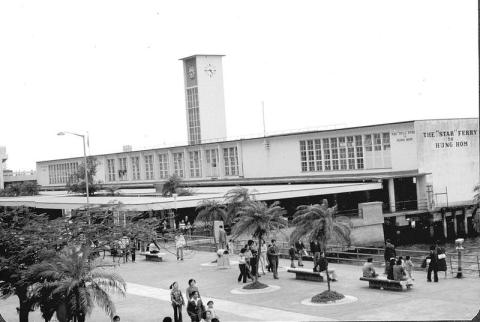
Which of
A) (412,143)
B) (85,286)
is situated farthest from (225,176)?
(85,286)

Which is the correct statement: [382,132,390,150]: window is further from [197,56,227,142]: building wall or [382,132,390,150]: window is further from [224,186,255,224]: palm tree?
[197,56,227,142]: building wall

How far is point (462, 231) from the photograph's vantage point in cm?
6112

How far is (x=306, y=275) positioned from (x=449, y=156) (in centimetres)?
3504

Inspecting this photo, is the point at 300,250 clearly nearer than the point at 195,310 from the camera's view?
No

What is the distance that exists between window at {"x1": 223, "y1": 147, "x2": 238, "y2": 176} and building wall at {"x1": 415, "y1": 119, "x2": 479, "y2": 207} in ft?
82.0

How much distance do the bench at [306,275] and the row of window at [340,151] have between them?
33787 millimetres

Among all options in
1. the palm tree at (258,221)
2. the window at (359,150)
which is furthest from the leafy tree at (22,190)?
the palm tree at (258,221)

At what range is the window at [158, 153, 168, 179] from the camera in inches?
3543

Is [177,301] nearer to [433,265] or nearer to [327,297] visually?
[327,297]

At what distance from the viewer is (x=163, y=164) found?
9056cm

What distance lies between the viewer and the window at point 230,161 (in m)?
78.2

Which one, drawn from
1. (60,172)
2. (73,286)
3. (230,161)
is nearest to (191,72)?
(230,161)

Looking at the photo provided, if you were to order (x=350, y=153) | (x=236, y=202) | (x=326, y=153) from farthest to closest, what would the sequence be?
(x=326, y=153) < (x=350, y=153) < (x=236, y=202)

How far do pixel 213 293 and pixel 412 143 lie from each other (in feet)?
115
